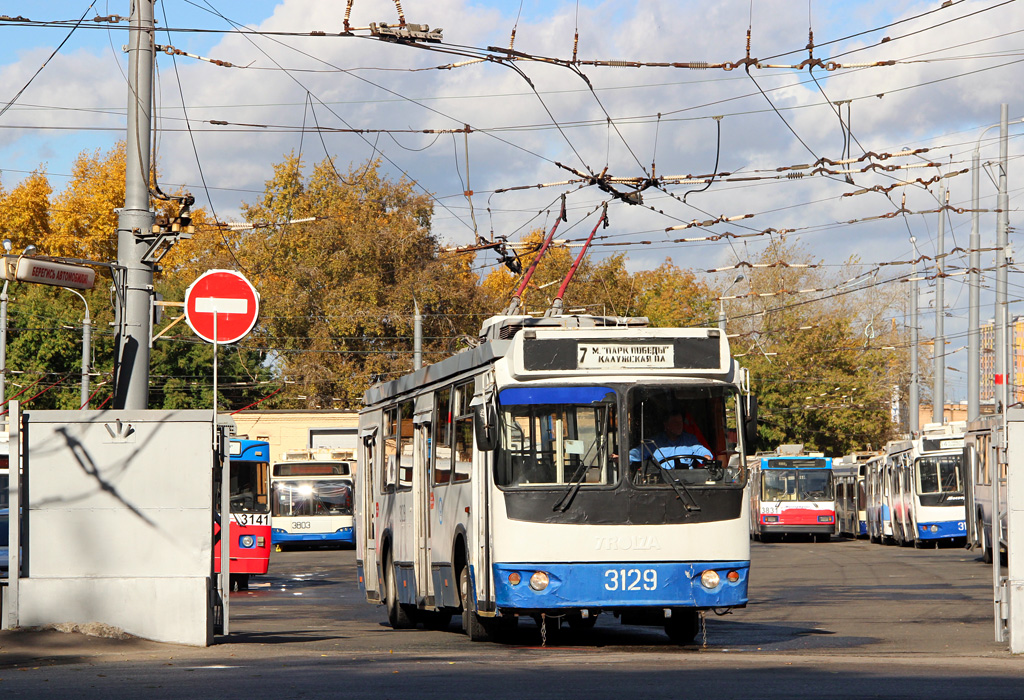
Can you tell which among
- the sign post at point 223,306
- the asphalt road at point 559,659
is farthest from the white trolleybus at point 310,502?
the sign post at point 223,306

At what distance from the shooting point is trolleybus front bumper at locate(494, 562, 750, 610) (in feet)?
41.7

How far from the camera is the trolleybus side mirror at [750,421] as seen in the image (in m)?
13.1

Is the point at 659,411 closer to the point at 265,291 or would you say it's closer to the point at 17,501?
the point at 17,501

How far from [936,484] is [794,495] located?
836cm

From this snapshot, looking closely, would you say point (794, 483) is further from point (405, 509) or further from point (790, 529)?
point (405, 509)

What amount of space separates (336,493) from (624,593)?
30.5 meters

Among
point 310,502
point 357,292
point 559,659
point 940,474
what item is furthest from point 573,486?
point 357,292

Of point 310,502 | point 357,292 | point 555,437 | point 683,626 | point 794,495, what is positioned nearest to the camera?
point 555,437

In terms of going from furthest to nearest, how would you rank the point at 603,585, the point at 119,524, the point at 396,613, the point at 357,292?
the point at 357,292, the point at 396,613, the point at 603,585, the point at 119,524

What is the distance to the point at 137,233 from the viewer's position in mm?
14977

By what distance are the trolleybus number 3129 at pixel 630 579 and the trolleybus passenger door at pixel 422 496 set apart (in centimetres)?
290

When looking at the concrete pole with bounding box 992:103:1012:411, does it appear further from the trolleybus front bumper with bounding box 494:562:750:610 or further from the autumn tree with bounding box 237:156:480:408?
the trolleybus front bumper with bounding box 494:562:750:610

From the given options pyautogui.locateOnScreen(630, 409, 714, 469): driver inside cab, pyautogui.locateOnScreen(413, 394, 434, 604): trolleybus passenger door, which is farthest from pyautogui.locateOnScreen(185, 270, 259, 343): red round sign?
pyautogui.locateOnScreen(630, 409, 714, 469): driver inside cab

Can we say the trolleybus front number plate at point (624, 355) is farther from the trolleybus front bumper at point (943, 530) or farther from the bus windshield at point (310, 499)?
the bus windshield at point (310, 499)
